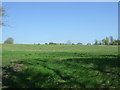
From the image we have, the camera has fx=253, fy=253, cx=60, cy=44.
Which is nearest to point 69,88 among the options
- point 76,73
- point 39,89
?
point 39,89

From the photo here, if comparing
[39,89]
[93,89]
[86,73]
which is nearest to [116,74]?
[86,73]

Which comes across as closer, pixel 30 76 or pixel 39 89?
pixel 39 89

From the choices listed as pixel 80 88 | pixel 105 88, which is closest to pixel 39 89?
pixel 80 88

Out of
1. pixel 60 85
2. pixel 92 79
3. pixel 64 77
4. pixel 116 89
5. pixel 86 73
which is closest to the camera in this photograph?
pixel 116 89

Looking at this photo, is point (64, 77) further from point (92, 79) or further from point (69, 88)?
point (69, 88)

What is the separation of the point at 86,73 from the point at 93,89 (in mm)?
2992

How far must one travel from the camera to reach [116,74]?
37.0 feet

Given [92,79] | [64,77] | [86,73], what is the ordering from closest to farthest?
[92,79] < [64,77] < [86,73]

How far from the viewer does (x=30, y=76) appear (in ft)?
35.5

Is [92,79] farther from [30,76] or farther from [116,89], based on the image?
[30,76]

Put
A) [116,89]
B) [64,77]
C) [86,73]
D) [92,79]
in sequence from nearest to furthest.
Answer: [116,89] < [92,79] < [64,77] < [86,73]

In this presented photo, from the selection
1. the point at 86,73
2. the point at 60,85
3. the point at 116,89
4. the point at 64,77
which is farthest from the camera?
the point at 86,73

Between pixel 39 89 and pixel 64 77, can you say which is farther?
pixel 64 77

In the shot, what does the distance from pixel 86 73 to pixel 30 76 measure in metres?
2.53
